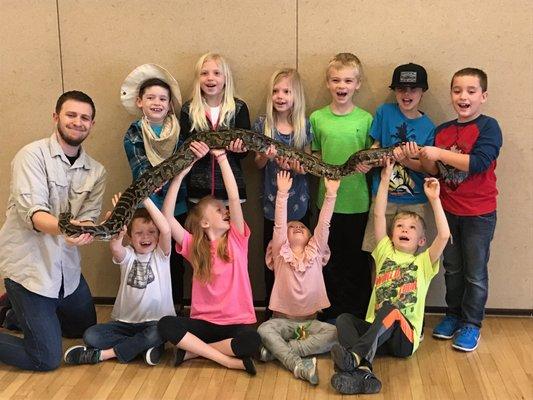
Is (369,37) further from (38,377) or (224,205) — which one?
(38,377)

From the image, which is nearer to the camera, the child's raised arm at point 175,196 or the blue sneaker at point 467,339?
the child's raised arm at point 175,196

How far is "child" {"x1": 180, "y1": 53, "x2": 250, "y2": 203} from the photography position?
4145mm

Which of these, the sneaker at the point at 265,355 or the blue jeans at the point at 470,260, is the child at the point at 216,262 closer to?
the sneaker at the point at 265,355

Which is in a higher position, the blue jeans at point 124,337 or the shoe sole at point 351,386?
the blue jeans at point 124,337

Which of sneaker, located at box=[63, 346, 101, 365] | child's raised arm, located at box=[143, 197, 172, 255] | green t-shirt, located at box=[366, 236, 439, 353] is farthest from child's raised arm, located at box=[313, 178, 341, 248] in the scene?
sneaker, located at box=[63, 346, 101, 365]

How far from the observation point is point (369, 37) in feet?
14.0

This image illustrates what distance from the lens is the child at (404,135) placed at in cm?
408

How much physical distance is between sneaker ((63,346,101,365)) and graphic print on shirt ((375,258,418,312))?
1822 millimetres

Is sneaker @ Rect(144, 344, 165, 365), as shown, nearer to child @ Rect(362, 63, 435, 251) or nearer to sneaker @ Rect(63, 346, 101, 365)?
sneaker @ Rect(63, 346, 101, 365)

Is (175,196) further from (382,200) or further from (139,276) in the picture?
(382,200)

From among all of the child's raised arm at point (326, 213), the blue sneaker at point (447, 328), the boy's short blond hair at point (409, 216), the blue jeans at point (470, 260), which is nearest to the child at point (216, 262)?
the child's raised arm at point (326, 213)

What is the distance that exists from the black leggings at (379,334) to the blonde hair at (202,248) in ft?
2.89

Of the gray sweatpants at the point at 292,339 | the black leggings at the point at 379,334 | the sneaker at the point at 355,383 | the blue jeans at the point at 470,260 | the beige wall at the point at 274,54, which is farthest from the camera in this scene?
the beige wall at the point at 274,54

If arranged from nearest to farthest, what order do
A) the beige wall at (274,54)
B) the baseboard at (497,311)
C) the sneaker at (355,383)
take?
the sneaker at (355,383), the beige wall at (274,54), the baseboard at (497,311)
